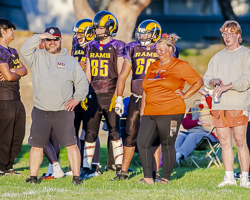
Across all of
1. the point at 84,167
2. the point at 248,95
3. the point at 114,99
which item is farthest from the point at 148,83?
the point at 84,167

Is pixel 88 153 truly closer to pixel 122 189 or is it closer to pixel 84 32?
pixel 122 189

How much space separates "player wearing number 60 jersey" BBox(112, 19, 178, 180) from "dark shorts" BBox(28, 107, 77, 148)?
3.30 ft

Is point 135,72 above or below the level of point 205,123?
above

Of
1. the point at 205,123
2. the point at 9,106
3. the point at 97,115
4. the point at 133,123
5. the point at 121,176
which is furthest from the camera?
the point at 205,123

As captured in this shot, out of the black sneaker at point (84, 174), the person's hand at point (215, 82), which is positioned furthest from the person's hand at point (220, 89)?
the black sneaker at point (84, 174)

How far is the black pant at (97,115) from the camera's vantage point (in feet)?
26.7

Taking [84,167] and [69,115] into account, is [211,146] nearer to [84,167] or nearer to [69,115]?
[84,167]

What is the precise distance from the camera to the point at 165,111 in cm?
714

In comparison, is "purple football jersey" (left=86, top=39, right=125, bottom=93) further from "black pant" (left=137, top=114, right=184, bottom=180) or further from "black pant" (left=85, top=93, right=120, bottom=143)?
"black pant" (left=137, top=114, right=184, bottom=180)

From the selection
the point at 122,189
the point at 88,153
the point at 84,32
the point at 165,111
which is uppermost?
the point at 84,32

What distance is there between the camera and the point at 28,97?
21656 mm

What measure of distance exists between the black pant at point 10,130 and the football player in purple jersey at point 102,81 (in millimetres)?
1210

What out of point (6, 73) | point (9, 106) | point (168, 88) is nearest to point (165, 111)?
point (168, 88)

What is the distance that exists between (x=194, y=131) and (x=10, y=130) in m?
3.64
